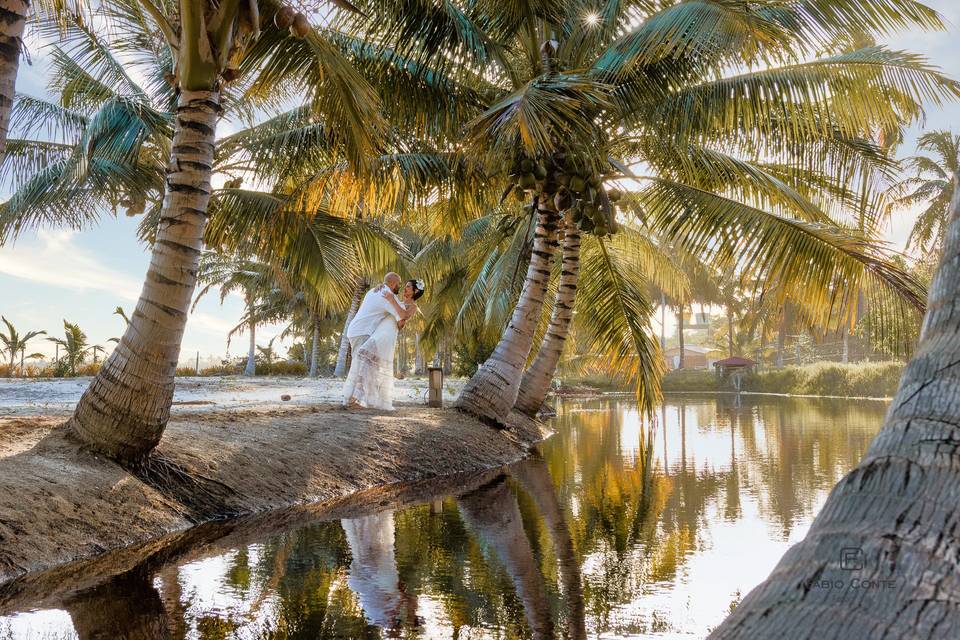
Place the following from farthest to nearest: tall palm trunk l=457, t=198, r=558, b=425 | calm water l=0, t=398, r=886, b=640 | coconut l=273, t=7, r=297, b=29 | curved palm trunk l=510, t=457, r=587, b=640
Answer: tall palm trunk l=457, t=198, r=558, b=425 → coconut l=273, t=7, r=297, b=29 → curved palm trunk l=510, t=457, r=587, b=640 → calm water l=0, t=398, r=886, b=640

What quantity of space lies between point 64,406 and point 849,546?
422 inches

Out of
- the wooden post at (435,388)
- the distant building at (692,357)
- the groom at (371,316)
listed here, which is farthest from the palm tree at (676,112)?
the distant building at (692,357)

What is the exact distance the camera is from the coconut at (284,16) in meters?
6.83

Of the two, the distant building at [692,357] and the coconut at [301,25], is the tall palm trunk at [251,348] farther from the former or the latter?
the distant building at [692,357]

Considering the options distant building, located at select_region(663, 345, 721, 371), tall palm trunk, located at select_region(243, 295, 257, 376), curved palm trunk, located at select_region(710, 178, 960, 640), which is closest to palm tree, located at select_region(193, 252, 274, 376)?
tall palm trunk, located at select_region(243, 295, 257, 376)

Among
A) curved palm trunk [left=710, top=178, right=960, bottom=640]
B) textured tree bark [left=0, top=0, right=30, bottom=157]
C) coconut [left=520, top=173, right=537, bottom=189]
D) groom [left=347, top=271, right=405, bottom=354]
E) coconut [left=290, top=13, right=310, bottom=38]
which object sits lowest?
curved palm trunk [left=710, top=178, right=960, bottom=640]

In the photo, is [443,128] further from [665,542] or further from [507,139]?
[665,542]

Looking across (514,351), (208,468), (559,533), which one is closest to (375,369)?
(514,351)

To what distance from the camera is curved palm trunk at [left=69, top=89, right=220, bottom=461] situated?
6148 mm

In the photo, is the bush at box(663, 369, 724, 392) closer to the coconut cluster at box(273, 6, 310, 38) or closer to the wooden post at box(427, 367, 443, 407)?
the wooden post at box(427, 367, 443, 407)

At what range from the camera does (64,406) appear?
10.3 meters

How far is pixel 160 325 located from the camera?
6.25m

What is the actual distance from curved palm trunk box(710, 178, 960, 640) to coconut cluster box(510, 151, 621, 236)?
828 centimetres

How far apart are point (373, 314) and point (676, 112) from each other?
467cm
